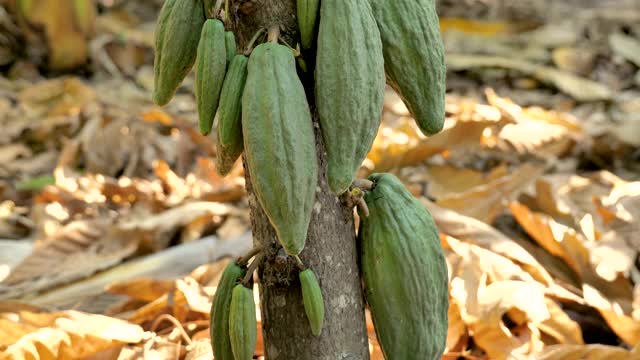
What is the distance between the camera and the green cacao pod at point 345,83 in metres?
0.66

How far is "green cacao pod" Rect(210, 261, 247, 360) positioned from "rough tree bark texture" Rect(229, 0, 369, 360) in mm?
29

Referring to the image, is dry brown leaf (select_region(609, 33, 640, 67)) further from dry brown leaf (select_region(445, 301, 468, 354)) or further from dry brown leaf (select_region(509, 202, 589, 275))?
dry brown leaf (select_region(445, 301, 468, 354))

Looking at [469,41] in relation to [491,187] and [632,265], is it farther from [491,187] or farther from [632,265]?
[632,265]

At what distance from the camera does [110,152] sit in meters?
2.62

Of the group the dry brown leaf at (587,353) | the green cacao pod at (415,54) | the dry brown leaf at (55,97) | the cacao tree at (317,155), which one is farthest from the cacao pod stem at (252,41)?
the dry brown leaf at (55,97)

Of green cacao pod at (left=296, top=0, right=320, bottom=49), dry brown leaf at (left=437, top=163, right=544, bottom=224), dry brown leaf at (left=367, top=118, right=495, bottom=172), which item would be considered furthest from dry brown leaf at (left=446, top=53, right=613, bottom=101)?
green cacao pod at (left=296, top=0, right=320, bottom=49)

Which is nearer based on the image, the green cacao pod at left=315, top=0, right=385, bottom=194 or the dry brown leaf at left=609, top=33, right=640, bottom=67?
the green cacao pod at left=315, top=0, right=385, bottom=194

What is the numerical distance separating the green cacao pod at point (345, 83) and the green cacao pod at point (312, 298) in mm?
105

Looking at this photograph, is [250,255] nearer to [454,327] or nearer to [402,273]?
[402,273]

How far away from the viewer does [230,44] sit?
27.6 inches

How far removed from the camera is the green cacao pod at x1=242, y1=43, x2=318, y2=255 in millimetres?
653

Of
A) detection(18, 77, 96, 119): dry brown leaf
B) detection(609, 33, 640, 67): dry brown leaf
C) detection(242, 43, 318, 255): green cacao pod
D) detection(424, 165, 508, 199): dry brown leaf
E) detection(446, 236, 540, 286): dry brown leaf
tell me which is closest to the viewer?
detection(242, 43, 318, 255): green cacao pod

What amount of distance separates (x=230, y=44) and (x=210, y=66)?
0.09 feet

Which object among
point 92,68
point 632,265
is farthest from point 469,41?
point 632,265
